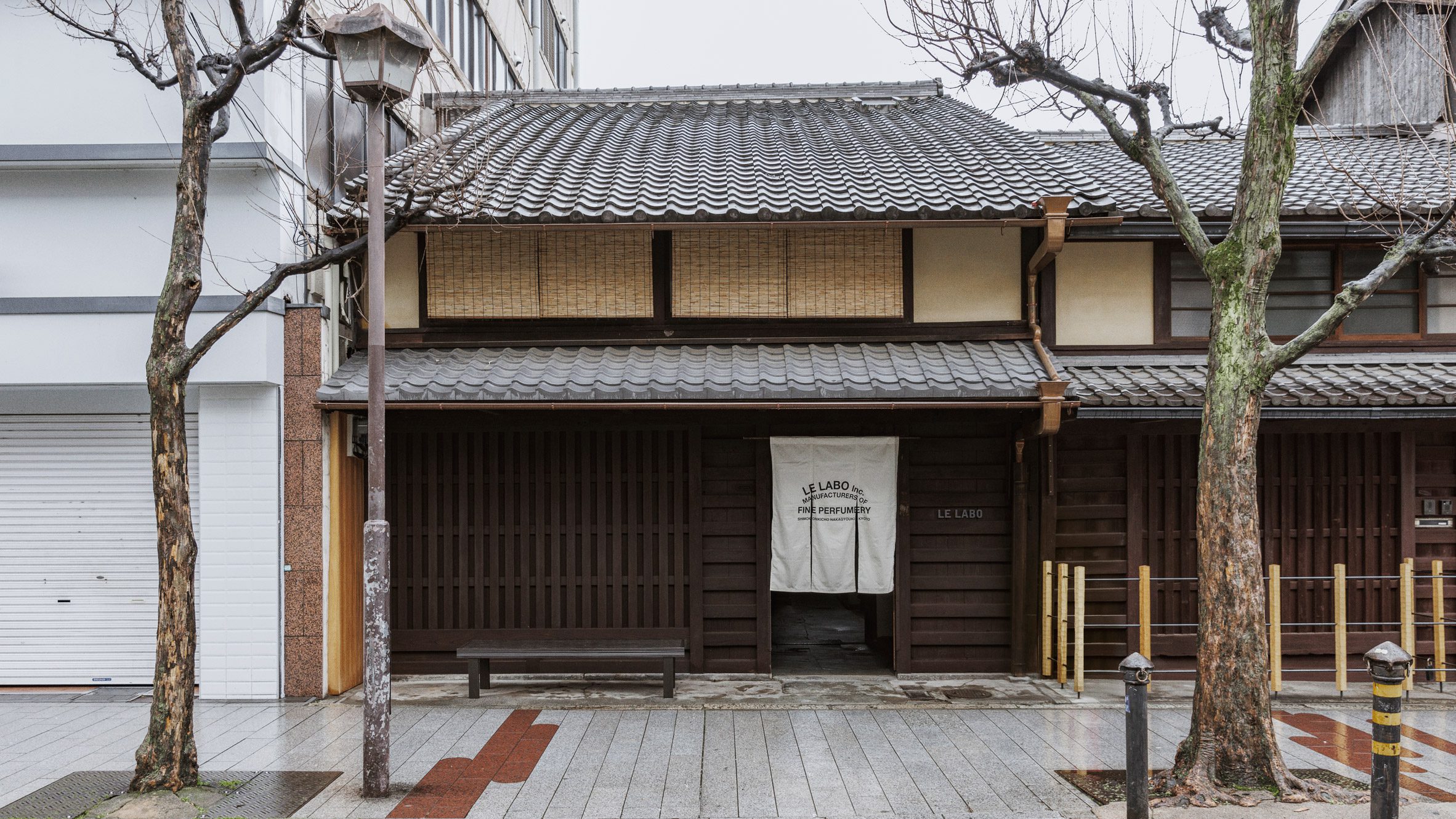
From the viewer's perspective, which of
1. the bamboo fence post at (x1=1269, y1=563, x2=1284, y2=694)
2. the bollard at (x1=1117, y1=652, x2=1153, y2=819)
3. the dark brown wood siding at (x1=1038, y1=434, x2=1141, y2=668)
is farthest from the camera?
the dark brown wood siding at (x1=1038, y1=434, x2=1141, y2=668)

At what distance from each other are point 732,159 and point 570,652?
6.23m

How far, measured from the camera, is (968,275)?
33.4 feet

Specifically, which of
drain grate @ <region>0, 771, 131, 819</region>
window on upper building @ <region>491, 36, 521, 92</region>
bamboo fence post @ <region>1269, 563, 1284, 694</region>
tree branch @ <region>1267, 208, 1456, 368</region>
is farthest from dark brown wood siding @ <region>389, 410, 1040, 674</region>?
window on upper building @ <region>491, 36, 521, 92</region>

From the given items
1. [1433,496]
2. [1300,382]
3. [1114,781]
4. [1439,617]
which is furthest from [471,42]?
[1439,617]

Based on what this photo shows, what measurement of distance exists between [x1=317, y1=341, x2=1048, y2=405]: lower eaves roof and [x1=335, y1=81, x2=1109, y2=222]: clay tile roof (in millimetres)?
1453

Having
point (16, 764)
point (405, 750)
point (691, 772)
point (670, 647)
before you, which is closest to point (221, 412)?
point (16, 764)

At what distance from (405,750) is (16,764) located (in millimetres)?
3048

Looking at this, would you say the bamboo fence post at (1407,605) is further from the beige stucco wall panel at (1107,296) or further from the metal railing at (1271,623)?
the beige stucco wall panel at (1107,296)

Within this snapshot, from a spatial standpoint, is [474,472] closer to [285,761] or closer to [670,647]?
[670,647]

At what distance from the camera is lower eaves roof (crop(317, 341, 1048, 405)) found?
889 cm

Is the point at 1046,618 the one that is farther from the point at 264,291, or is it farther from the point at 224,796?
the point at 264,291

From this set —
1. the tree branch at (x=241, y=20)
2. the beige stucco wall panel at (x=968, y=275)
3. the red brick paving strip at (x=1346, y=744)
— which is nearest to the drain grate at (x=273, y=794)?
the tree branch at (x=241, y=20)

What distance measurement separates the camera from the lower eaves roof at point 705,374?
29.2 ft

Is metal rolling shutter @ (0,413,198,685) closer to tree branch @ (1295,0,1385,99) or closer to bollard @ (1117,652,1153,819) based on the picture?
bollard @ (1117,652,1153,819)
